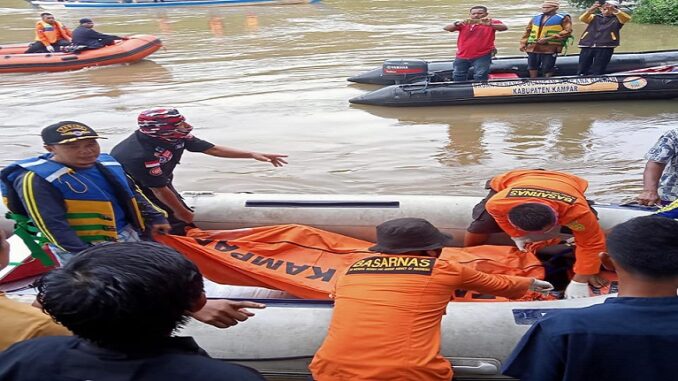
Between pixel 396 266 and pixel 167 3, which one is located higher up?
pixel 396 266

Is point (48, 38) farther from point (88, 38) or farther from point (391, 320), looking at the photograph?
point (391, 320)

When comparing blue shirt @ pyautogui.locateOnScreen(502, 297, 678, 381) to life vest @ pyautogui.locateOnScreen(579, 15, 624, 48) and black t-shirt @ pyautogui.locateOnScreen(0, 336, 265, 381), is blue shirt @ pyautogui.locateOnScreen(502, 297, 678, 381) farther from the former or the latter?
life vest @ pyautogui.locateOnScreen(579, 15, 624, 48)

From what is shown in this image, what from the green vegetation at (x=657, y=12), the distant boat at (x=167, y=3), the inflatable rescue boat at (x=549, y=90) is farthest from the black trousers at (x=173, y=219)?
the distant boat at (x=167, y=3)

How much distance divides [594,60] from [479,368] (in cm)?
661

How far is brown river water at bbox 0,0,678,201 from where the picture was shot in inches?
239

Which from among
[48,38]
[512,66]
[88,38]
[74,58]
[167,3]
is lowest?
[167,3]

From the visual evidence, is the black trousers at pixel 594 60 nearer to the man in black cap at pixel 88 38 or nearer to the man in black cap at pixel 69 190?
the man in black cap at pixel 69 190

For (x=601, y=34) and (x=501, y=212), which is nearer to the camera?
(x=501, y=212)

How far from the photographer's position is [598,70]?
8.16 metres

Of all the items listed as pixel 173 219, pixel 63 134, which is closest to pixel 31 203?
pixel 63 134

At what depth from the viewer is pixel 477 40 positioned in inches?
305

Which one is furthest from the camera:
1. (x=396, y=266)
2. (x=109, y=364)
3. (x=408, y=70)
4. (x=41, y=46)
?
(x=41, y=46)

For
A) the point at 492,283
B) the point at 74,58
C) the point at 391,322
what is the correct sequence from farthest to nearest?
1. the point at 74,58
2. the point at 492,283
3. the point at 391,322

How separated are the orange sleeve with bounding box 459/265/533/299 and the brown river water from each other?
306 cm
